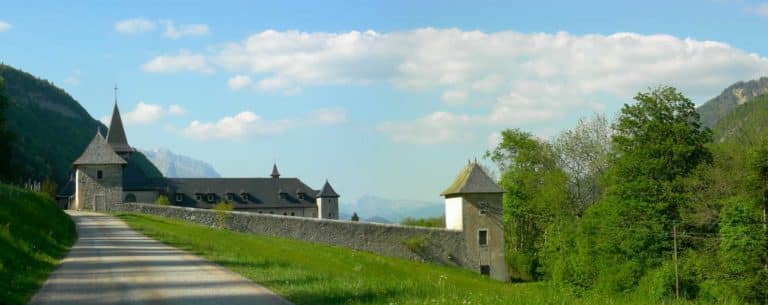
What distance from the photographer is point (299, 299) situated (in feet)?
37.3

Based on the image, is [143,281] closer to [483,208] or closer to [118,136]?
[483,208]

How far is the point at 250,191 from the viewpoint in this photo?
7900 cm

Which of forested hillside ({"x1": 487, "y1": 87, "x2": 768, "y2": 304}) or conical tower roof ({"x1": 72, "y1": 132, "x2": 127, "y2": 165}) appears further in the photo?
conical tower roof ({"x1": 72, "y1": 132, "x2": 127, "y2": 165})

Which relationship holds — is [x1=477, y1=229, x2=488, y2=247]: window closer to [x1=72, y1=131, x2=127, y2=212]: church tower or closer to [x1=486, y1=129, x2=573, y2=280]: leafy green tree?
[x1=486, y1=129, x2=573, y2=280]: leafy green tree

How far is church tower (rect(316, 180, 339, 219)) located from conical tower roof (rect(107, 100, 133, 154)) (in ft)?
64.3

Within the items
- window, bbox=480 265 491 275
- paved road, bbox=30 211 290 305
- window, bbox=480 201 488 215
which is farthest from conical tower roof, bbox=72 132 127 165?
paved road, bbox=30 211 290 305

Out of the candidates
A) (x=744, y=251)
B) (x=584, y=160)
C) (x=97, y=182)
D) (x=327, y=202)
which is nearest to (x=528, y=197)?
(x=584, y=160)

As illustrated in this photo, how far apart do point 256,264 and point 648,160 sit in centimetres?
2547

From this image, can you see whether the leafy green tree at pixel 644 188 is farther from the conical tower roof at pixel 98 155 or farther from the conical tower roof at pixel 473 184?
the conical tower roof at pixel 98 155

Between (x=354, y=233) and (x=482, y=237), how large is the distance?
8.82 meters

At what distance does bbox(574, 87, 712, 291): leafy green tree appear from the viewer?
3612 cm

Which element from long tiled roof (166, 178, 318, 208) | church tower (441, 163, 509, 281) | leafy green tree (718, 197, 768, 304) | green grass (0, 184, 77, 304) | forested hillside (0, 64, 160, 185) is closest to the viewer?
green grass (0, 184, 77, 304)

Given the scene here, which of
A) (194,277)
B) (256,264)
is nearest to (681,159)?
(256,264)

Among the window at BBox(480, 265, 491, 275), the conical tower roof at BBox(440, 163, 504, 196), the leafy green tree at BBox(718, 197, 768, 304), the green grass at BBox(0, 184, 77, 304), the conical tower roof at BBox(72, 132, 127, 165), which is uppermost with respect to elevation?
the conical tower roof at BBox(72, 132, 127, 165)
